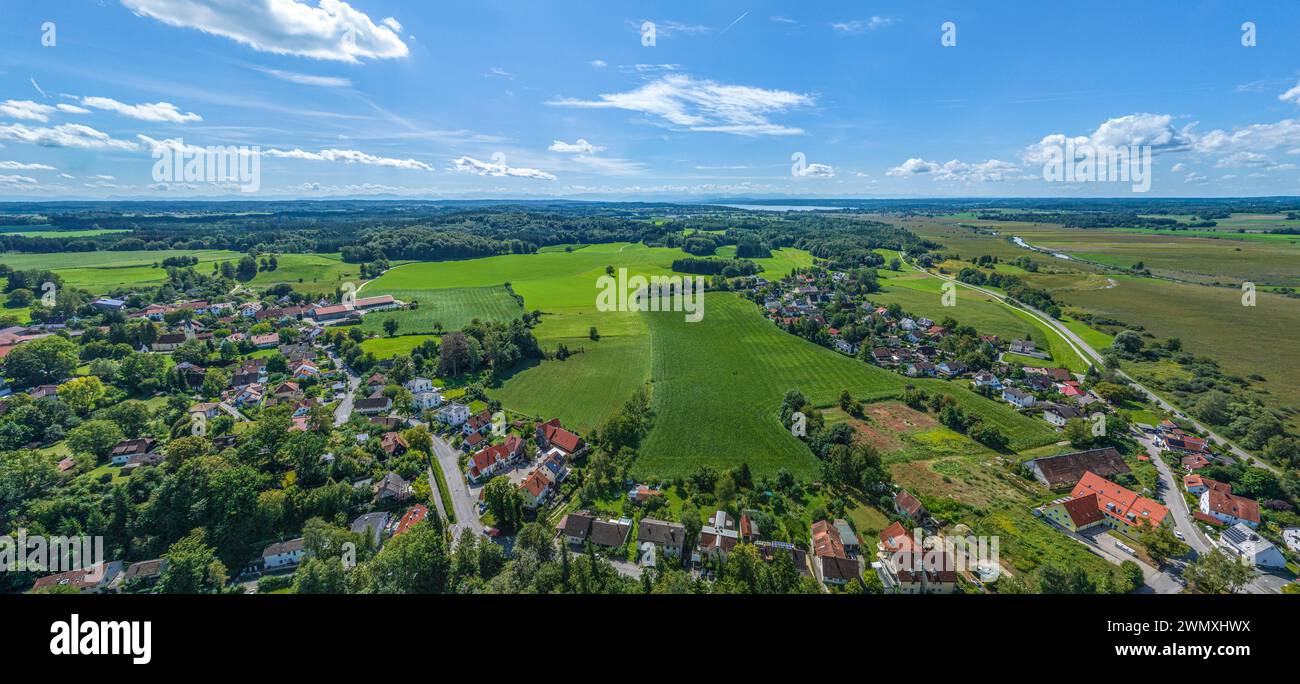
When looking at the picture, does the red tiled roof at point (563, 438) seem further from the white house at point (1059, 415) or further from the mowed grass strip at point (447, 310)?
the white house at point (1059, 415)

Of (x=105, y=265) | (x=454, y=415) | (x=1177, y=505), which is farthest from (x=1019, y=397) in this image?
(x=105, y=265)

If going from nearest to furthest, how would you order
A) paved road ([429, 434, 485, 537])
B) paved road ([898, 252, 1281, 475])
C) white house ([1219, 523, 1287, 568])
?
white house ([1219, 523, 1287, 568])
paved road ([429, 434, 485, 537])
paved road ([898, 252, 1281, 475])

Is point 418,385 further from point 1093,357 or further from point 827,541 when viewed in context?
point 1093,357

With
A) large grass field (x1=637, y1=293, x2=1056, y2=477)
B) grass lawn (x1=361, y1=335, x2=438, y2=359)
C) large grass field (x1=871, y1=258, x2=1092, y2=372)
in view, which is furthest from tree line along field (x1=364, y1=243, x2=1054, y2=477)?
large grass field (x1=871, y1=258, x2=1092, y2=372)

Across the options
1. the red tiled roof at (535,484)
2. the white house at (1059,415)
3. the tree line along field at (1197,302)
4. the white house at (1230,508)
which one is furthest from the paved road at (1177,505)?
the red tiled roof at (535,484)

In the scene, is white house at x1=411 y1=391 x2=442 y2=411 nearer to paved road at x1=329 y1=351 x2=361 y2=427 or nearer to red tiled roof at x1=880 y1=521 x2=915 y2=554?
paved road at x1=329 y1=351 x2=361 y2=427
